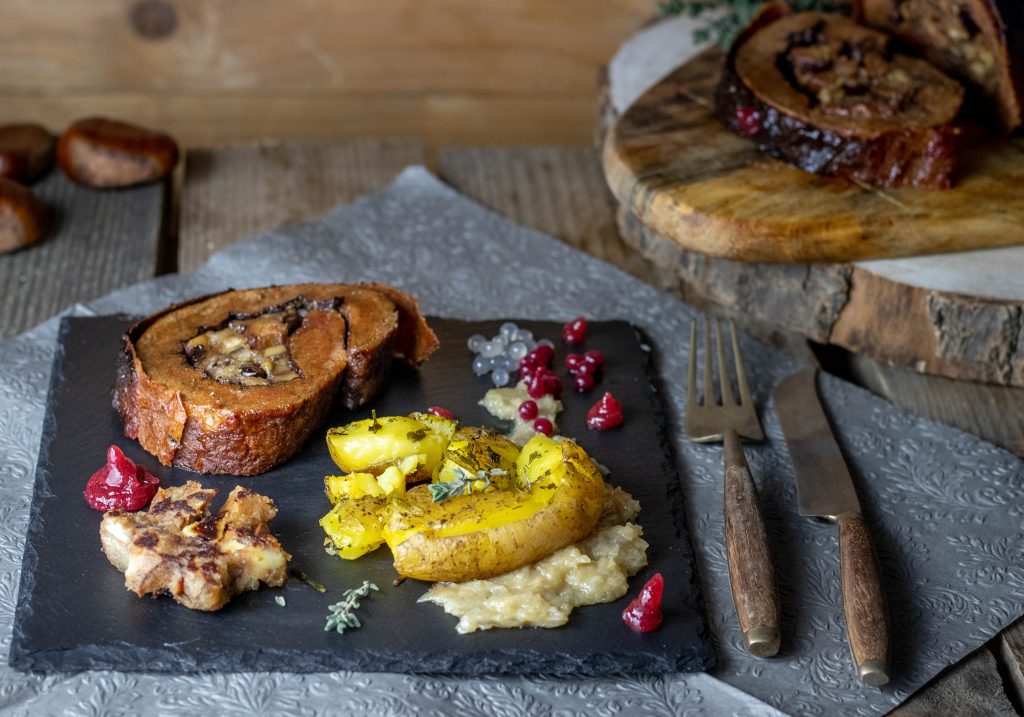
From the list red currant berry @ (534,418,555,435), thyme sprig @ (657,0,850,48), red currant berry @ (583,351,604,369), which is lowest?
red currant berry @ (583,351,604,369)

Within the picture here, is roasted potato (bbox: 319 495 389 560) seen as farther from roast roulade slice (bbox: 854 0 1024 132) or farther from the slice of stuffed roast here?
roast roulade slice (bbox: 854 0 1024 132)

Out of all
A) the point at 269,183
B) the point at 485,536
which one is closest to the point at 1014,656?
the point at 485,536

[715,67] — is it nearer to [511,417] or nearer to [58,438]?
[511,417]

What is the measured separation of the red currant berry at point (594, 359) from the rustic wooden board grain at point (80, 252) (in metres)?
1.61

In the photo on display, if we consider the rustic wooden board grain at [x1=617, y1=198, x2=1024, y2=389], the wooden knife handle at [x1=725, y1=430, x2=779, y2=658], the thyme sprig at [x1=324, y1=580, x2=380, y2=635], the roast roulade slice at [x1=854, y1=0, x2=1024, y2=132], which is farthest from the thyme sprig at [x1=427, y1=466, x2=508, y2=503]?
the roast roulade slice at [x1=854, y1=0, x2=1024, y2=132]

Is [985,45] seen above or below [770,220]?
above

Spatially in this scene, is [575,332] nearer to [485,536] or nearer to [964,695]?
[485,536]

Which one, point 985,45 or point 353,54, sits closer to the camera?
point 985,45

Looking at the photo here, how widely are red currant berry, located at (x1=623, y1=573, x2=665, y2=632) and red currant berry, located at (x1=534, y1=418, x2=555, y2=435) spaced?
2.17 feet

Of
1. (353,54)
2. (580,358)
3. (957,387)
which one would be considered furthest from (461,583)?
(353,54)

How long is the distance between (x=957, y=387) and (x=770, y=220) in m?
0.81

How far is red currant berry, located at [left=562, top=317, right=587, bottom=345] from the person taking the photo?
11.4 ft

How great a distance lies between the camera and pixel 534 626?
2.45m

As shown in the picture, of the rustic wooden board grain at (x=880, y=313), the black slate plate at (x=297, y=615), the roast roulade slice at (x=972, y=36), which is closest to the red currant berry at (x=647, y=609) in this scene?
the black slate plate at (x=297, y=615)
